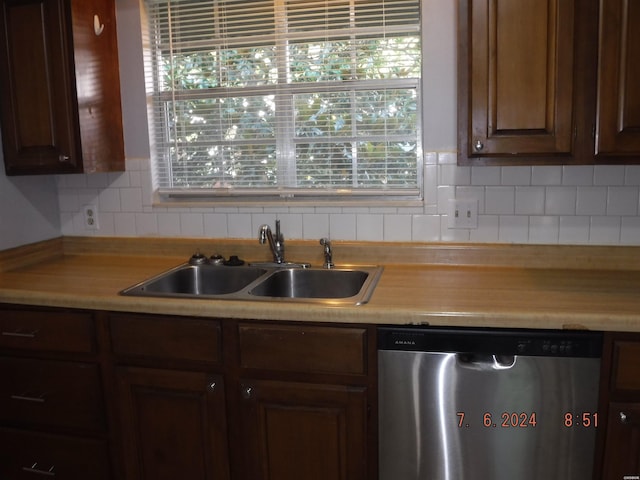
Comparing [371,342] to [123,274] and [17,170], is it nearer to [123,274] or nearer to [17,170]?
[123,274]

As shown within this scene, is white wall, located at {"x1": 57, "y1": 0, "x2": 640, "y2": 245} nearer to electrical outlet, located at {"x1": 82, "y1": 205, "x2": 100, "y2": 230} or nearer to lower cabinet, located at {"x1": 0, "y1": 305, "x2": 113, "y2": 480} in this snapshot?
electrical outlet, located at {"x1": 82, "y1": 205, "x2": 100, "y2": 230}

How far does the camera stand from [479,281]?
2.00m

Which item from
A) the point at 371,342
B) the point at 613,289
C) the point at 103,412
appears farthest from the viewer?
the point at 103,412

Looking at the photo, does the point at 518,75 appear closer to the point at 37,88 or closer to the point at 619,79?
the point at 619,79

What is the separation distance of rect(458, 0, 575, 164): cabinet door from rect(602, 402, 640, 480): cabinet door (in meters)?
0.81

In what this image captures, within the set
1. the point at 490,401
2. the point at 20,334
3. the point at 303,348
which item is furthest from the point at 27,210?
the point at 490,401

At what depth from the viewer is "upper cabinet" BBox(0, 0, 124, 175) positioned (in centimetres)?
221

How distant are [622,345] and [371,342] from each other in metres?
0.72

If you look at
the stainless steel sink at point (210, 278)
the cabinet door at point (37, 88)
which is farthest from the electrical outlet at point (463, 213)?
the cabinet door at point (37, 88)

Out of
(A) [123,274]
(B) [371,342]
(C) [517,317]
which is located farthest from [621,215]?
(A) [123,274]

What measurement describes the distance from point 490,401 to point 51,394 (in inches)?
60.9

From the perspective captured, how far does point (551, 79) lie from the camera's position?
178 centimetres

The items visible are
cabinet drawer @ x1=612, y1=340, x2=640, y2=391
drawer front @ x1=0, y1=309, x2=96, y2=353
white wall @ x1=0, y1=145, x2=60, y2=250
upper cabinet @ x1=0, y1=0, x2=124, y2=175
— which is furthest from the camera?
white wall @ x1=0, y1=145, x2=60, y2=250

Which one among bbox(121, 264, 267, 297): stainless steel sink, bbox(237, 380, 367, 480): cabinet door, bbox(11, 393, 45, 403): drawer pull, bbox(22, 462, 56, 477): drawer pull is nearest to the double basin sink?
bbox(121, 264, 267, 297): stainless steel sink
